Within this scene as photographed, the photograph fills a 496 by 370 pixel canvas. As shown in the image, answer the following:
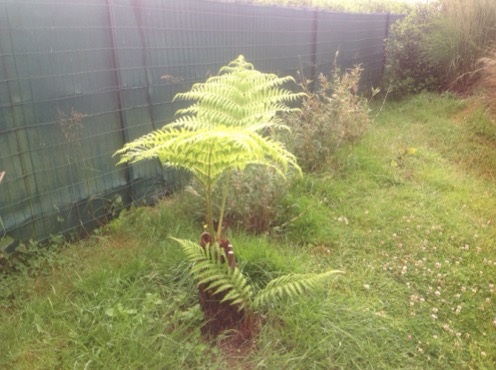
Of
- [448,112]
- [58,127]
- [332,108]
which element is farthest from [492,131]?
[58,127]

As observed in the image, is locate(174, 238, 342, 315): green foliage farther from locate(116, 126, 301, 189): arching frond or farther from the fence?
the fence

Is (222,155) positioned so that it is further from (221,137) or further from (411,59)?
(411,59)

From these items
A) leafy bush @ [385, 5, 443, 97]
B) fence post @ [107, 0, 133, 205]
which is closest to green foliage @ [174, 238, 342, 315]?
fence post @ [107, 0, 133, 205]

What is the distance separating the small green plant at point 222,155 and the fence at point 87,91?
1.23 m

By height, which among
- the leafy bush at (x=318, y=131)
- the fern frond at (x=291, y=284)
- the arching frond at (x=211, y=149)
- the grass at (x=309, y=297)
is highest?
the arching frond at (x=211, y=149)

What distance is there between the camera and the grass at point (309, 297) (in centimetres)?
222

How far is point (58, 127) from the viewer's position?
3.28 metres

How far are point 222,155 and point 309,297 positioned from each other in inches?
45.2

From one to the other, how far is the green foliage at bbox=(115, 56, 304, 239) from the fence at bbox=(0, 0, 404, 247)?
1.04 m

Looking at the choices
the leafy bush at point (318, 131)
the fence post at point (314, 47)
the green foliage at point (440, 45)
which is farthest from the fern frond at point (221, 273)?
the green foliage at point (440, 45)

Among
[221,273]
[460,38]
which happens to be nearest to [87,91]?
[221,273]

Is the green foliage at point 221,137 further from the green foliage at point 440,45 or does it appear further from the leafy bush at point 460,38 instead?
the leafy bush at point 460,38

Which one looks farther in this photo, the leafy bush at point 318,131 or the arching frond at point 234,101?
the leafy bush at point 318,131

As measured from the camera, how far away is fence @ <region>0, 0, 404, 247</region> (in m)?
3.00
